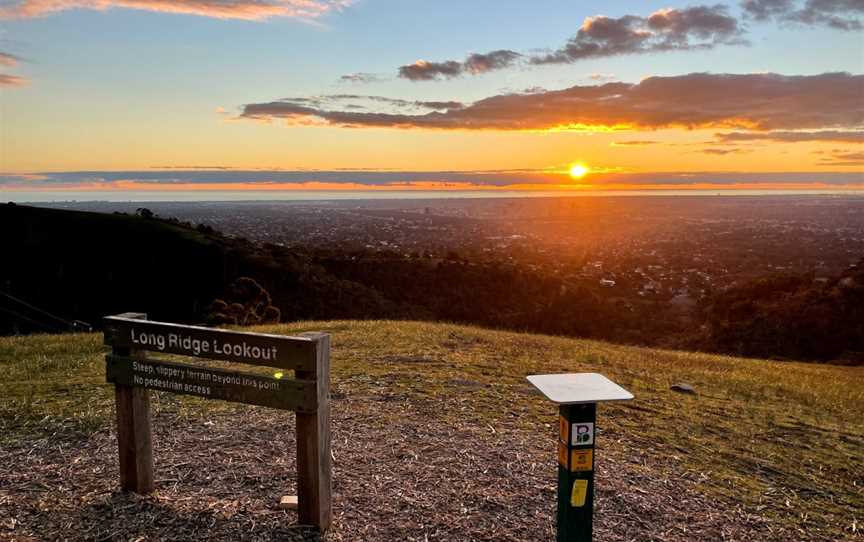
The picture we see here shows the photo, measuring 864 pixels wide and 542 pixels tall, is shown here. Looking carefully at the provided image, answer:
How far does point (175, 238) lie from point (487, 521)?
69991 mm

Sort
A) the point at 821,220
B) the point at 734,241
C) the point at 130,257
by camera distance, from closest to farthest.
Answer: the point at 130,257
the point at 734,241
the point at 821,220

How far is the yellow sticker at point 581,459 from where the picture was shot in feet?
13.6

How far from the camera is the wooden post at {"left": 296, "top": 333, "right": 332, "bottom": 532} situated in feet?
16.0

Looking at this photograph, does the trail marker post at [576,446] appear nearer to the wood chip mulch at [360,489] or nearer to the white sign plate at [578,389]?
the white sign plate at [578,389]

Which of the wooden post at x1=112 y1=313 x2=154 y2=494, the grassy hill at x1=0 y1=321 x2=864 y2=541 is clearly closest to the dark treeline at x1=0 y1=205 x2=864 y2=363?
the grassy hill at x1=0 y1=321 x2=864 y2=541

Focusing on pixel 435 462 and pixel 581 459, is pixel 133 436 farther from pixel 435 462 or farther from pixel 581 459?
pixel 581 459

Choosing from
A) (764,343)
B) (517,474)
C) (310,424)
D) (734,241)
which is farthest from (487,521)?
(734,241)

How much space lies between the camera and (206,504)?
547cm

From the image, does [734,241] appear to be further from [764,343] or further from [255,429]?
[255,429]

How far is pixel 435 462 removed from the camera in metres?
6.57

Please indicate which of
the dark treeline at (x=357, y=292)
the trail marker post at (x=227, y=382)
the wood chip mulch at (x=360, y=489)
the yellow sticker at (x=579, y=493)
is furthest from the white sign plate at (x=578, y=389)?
the dark treeline at (x=357, y=292)

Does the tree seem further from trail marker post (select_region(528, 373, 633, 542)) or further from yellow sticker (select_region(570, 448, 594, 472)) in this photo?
yellow sticker (select_region(570, 448, 594, 472))

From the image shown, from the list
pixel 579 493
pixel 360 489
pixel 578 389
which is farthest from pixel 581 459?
pixel 360 489

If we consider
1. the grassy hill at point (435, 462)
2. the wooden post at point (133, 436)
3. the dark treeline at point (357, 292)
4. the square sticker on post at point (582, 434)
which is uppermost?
the square sticker on post at point (582, 434)
